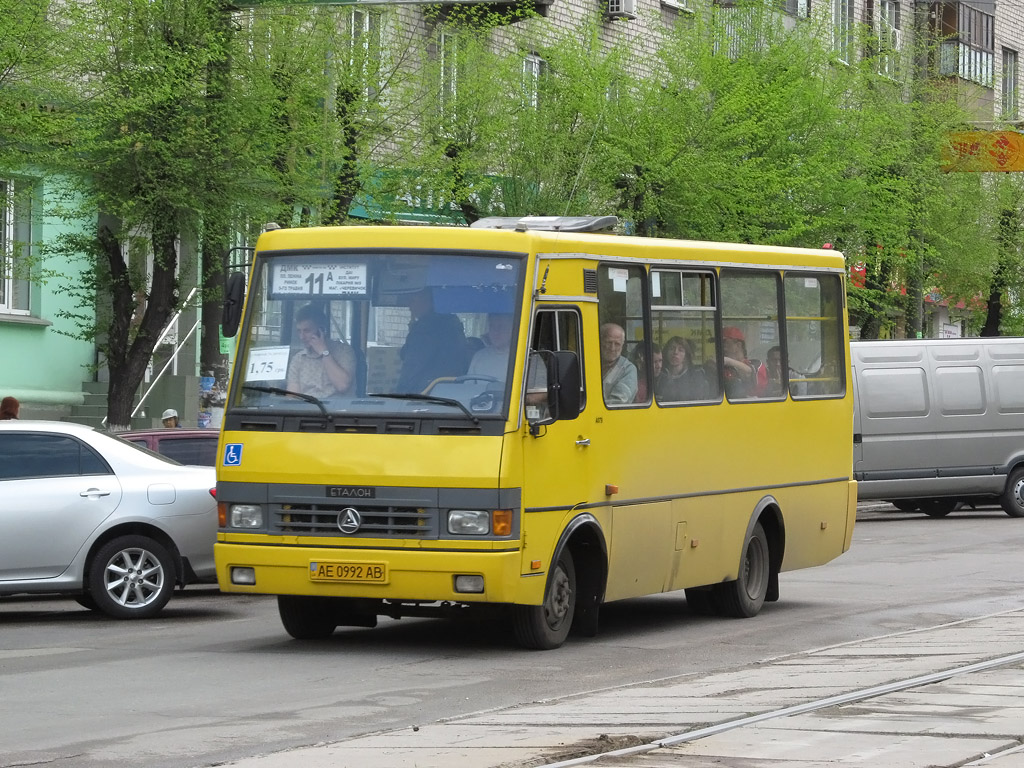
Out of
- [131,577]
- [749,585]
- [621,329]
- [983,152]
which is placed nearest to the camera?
[621,329]

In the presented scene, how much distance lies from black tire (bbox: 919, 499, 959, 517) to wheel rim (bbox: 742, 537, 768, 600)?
14875 mm

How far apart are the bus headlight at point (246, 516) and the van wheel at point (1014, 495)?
18.3m

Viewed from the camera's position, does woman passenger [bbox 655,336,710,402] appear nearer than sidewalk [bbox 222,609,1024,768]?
No

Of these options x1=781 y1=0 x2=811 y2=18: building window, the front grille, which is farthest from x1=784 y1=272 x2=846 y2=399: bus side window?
x1=781 y1=0 x2=811 y2=18: building window

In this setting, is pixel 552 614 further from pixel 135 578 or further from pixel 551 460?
pixel 135 578

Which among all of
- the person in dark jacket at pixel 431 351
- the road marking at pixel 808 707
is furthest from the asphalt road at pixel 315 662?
the person in dark jacket at pixel 431 351

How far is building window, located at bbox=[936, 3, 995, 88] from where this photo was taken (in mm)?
47500

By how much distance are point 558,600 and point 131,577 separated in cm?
378

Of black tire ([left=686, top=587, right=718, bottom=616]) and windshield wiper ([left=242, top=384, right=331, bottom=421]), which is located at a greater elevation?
windshield wiper ([left=242, top=384, right=331, bottom=421])

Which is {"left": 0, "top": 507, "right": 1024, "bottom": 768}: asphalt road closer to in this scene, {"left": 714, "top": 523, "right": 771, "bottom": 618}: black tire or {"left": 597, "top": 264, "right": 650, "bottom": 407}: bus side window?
{"left": 714, "top": 523, "right": 771, "bottom": 618}: black tire

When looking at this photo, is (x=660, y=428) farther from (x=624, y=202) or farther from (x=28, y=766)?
(x=624, y=202)

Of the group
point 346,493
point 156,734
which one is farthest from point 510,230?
point 156,734

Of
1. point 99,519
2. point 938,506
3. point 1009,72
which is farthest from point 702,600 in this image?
point 1009,72

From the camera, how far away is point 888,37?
132ft
